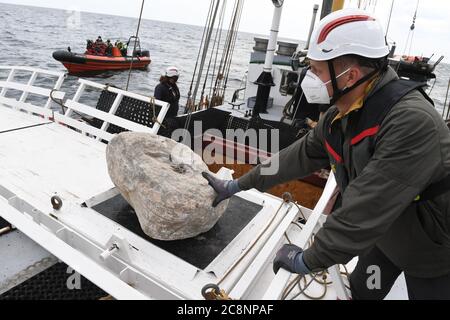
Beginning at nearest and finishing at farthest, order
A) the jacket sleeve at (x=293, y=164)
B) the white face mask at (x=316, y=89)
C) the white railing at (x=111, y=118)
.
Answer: the white face mask at (x=316, y=89) → the jacket sleeve at (x=293, y=164) → the white railing at (x=111, y=118)

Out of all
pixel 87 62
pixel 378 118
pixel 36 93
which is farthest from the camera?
pixel 87 62

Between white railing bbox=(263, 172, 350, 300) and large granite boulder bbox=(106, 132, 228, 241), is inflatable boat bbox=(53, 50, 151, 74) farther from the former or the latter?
white railing bbox=(263, 172, 350, 300)

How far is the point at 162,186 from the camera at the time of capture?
2.28m

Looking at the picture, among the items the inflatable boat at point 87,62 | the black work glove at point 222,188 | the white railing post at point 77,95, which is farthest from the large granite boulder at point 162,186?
the inflatable boat at point 87,62

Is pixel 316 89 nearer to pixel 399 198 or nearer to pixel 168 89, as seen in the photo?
pixel 399 198

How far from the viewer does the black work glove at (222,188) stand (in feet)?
7.96

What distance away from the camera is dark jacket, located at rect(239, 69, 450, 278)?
4.48ft

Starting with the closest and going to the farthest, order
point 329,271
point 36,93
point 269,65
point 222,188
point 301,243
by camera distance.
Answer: point 301,243, point 329,271, point 222,188, point 36,93, point 269,65

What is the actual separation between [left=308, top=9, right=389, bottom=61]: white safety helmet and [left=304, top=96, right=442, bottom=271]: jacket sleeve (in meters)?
0.34

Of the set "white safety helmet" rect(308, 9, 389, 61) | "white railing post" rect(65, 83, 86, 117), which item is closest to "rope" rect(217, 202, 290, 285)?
"white safety helmet" rect(308, 9, 389, 61)

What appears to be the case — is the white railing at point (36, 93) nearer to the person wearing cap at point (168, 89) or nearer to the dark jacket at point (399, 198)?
the person wearing cap at point (168, 89)

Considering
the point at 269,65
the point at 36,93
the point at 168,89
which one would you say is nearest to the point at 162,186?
the point at 36,93

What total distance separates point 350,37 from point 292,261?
1.21 metres

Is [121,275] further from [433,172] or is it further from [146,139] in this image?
[433,172]
